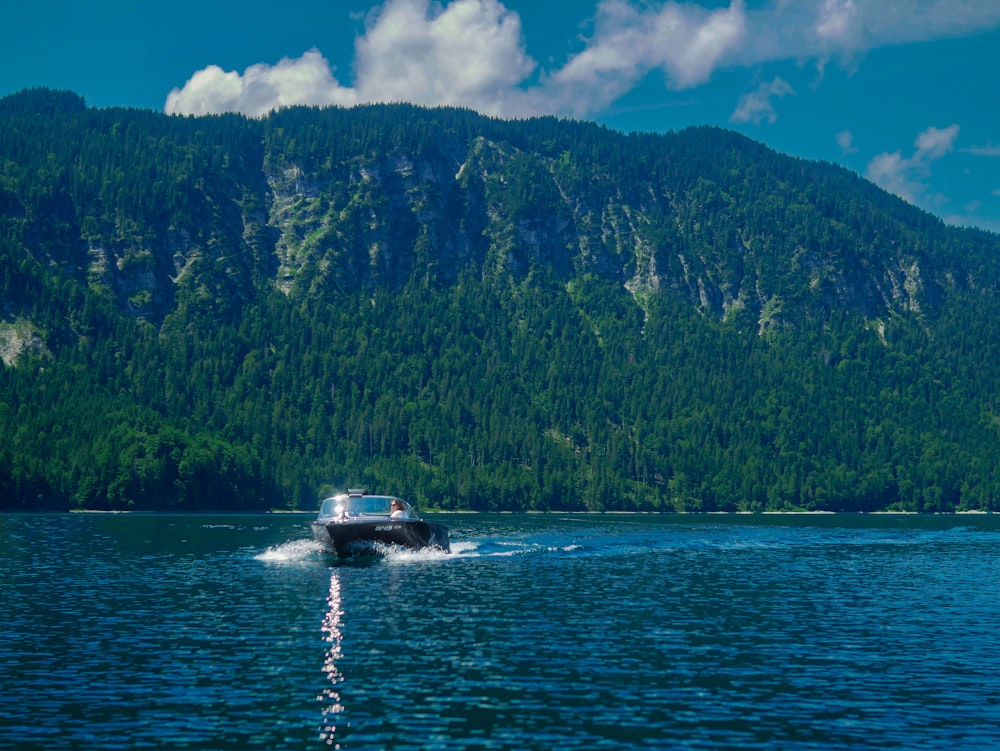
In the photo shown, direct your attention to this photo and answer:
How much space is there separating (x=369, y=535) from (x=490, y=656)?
61334 mm

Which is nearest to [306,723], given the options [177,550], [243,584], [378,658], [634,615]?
[378,658]

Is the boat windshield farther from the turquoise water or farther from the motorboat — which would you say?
the turquoise water

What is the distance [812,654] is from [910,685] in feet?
29.0

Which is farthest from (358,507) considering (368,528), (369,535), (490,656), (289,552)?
(490,656)

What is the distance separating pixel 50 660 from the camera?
59531 mm

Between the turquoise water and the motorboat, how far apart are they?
3.26 meters

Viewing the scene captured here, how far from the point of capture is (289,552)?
134875 millimetres

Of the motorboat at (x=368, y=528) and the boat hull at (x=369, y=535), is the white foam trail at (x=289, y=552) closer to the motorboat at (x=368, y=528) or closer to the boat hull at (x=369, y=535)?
the motorboat at (x=368, y=528)

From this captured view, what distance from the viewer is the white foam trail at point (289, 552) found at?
125 meters

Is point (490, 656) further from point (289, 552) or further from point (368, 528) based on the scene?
point (289, 552)

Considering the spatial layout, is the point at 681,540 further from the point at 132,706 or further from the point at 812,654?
the point at 132,706

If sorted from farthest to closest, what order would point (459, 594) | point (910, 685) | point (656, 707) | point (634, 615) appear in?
point (459, 594) → point (634, 615) → point (910, 685) → point (656, 707)

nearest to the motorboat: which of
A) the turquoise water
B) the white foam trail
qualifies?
the white foam trail

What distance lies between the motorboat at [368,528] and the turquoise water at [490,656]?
3.26 m
